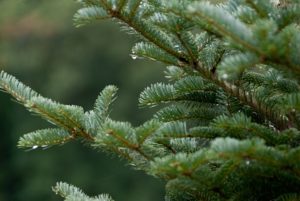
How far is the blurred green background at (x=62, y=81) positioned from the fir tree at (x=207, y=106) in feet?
29.5

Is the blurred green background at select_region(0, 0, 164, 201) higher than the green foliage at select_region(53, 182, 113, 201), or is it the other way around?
the blurred green background at select_region(0, 0, 164, 201)

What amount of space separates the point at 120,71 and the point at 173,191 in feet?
34.0

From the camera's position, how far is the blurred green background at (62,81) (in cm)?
1048

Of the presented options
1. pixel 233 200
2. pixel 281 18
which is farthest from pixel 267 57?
pixel 233 200

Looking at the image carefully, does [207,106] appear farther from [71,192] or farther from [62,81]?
[62,81]

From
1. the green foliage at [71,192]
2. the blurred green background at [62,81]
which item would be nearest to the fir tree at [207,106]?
the green foliage at [71,192]

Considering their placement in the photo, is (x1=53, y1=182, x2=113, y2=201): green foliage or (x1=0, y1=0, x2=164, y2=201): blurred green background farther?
(x1=0, y1=0, x2=164, y2=201): blurred green background

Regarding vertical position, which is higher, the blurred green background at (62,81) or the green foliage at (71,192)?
the blurred green background at (62,81)

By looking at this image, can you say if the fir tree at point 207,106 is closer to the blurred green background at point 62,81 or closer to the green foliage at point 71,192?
the green foliage at point 71,192

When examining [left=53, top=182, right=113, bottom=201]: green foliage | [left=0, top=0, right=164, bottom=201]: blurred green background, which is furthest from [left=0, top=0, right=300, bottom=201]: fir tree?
[left=0, top=0, right=164, bottom=201]: blurred green background

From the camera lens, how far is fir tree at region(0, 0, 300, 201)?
82 cm

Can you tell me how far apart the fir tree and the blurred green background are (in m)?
9.00

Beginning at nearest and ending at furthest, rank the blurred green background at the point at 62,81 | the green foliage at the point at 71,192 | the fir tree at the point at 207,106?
the fir tree at the point at 207,106 < the green foliage at the point at 71,192 < the blurred green background at the point at 62,81

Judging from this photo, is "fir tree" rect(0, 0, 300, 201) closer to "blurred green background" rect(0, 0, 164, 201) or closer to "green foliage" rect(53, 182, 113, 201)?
"green foliage" rect(53, 182, 113, 201)
